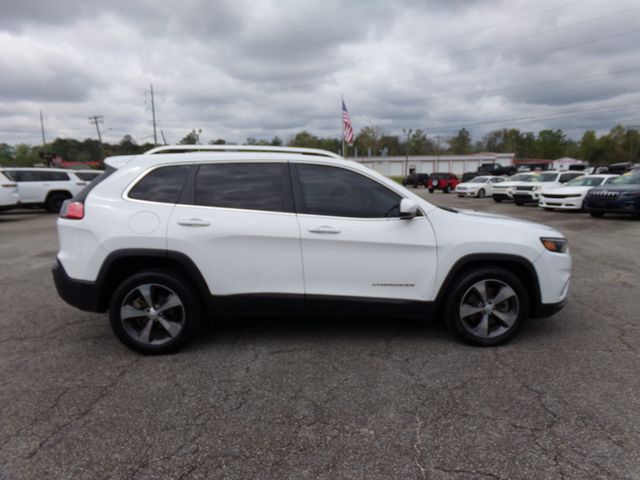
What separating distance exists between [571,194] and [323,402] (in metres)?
15.6

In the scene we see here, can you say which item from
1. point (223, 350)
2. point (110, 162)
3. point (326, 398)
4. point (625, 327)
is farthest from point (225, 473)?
point (625, 327)

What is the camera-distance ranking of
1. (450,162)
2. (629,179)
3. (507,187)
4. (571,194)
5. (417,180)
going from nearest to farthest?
(629,179), (571,194), (507,187), (417,180), (450,162)

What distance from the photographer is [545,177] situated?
20.0m

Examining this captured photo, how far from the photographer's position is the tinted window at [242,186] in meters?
3.52

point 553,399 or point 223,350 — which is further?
point 223,350

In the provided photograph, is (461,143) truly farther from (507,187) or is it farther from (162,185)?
(162,185)

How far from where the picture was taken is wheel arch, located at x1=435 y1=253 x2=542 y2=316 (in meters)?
3.53

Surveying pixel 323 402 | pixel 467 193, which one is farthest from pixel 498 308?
pixel 467 193

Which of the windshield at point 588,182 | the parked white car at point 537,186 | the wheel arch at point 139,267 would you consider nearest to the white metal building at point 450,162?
the parked white car at point 537,186

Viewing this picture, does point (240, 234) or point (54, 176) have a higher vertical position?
point (54, 176)

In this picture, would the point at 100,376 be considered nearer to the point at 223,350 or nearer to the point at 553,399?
the point at 223,350

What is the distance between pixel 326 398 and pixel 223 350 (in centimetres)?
119

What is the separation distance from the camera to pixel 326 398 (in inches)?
113

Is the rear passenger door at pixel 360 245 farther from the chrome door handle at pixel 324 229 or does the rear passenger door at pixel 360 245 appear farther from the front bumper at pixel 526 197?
the front bumper at pixel 526 197
